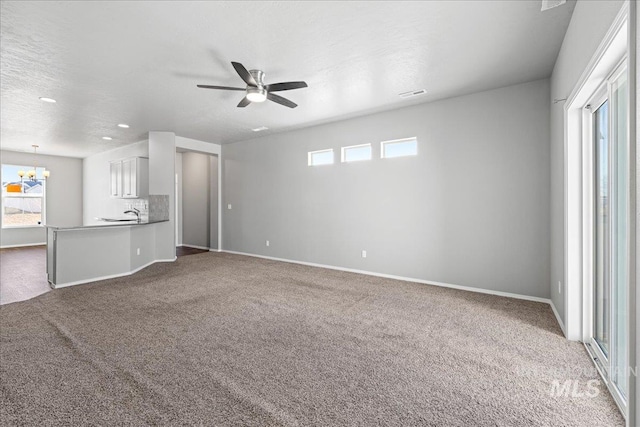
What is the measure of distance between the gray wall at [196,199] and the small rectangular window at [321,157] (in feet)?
11.8

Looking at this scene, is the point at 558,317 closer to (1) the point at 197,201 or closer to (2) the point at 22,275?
(2) the point at 22,275

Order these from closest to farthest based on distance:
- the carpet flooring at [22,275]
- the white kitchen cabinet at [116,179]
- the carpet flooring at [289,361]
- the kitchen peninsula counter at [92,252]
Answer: the carpet flooring at [289,361], the carpet flooring at [22,275], the kitchen peninsula counter at [92,252], the white kitchen cabinet at [116,179]

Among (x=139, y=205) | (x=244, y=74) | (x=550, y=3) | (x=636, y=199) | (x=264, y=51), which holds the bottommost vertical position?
(x=636, y=199)

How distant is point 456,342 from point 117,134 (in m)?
7.63

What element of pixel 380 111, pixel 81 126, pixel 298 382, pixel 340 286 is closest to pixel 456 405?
pixel 298 382

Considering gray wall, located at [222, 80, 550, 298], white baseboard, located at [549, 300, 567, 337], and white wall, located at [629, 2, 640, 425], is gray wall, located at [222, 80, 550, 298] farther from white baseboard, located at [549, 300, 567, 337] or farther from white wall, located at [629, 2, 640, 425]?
white wall, located at [629, 2, 640, 425]

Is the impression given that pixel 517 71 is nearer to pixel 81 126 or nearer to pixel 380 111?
pixel 380 111

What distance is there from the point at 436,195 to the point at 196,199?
267 inches

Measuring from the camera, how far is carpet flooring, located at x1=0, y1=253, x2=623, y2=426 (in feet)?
5.84

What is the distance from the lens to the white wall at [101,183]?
7878mm

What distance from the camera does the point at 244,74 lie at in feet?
10.1

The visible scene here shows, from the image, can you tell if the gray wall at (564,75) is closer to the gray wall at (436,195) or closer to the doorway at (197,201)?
the gray wall at (436,195)

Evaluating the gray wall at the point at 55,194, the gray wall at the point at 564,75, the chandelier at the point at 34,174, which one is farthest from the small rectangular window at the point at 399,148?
the gray wall at the point at 55,194

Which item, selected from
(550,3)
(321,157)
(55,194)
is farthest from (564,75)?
(55,194)
